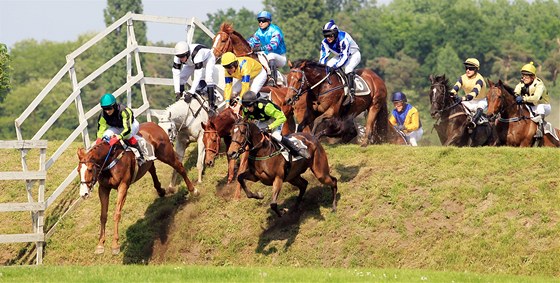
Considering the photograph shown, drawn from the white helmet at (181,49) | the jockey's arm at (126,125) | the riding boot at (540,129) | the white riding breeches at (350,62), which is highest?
the white helmet at (181,49)

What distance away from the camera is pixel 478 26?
115625 millimetres

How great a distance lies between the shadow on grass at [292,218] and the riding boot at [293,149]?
1520 mm

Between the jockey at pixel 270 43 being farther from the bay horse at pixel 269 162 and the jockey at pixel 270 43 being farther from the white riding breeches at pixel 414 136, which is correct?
the bay horse at pixel 269 162

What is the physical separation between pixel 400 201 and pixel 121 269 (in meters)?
6.11

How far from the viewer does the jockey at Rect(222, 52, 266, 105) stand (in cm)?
2569

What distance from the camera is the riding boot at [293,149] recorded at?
23234 millimetres

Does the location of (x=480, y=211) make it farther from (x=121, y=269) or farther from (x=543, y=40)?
(x=543, y=40)

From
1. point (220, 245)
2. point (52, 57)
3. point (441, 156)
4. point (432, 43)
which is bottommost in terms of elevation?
point (52, 57)

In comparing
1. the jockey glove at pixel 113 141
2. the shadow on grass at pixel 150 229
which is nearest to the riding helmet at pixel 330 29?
the shadow on grass at pixel 150 229

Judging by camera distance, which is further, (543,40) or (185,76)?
(543,40)

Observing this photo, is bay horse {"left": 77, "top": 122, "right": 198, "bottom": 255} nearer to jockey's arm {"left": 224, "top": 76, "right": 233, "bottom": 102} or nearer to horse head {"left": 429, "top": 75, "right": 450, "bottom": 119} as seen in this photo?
jockey's arm {"left": 224, "top": 76, "right": 233, "bottom": 102}

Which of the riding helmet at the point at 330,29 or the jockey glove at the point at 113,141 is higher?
the riding helmet at the point at 330,29

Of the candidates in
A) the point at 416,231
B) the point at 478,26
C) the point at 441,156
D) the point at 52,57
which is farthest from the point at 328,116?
the point at 52,57

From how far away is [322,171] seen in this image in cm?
2402
